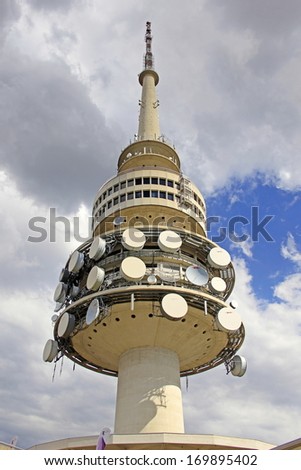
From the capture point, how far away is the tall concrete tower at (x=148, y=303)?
3206 centimetres

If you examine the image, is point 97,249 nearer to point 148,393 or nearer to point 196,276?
point 196,276

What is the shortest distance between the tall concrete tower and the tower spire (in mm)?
8365

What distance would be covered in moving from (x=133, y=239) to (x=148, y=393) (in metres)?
11.3

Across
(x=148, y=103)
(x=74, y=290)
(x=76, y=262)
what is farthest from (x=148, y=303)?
(x=148, y=103)

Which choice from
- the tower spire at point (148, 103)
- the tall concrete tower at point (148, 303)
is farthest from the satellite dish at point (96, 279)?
the tower spire at point (148, 103)

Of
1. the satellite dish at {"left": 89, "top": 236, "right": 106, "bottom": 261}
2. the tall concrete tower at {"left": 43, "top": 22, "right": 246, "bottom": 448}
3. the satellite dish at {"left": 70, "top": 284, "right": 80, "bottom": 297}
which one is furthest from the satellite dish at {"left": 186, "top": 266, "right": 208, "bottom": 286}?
the satellite dish at {"left": 70, "top": 284, "right": 80, "bottom": 297}

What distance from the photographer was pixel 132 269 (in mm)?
32094

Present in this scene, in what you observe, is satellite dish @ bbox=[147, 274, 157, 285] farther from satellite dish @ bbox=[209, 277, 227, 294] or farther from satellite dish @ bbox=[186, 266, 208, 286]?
satellite dish @ bbox=[209, 277, 227, 294]

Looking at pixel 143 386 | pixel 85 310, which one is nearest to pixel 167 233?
pixel 85 310

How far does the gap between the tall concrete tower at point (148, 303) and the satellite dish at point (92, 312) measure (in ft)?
0.28

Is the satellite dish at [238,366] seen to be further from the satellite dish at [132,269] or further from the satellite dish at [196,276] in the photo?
the satellite dish at [132,269]

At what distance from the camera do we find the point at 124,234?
34125mm
